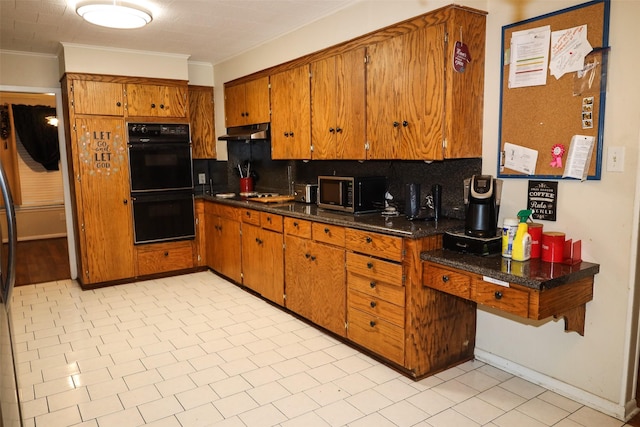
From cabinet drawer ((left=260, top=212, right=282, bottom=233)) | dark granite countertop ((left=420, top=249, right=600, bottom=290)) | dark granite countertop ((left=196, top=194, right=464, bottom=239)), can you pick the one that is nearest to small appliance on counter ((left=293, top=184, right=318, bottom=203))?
dark granite countertop ((left=196, top=194, right=464, bottom=239))

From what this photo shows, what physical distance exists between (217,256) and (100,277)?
1265 millimetres

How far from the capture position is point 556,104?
7.95ft

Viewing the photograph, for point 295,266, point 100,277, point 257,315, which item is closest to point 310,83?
point 295,266

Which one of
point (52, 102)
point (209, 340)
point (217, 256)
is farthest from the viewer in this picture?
point (52, 102)

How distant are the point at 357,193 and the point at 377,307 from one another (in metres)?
0.92

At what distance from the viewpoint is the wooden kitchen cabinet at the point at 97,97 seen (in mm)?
4500

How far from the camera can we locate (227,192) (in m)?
5.73

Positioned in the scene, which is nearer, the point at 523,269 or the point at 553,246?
the point at 523,269

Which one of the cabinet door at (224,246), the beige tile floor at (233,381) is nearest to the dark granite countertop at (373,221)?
the cabinet door at (224,246)

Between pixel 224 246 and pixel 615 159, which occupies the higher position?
pixel 615 159

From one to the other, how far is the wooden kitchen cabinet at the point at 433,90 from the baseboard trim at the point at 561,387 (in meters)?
1.36

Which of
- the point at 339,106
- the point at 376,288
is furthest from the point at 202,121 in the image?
the point at 376,288

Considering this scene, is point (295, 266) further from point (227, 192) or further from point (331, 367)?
point (227, 192)

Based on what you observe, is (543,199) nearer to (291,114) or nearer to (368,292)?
(368,292)
